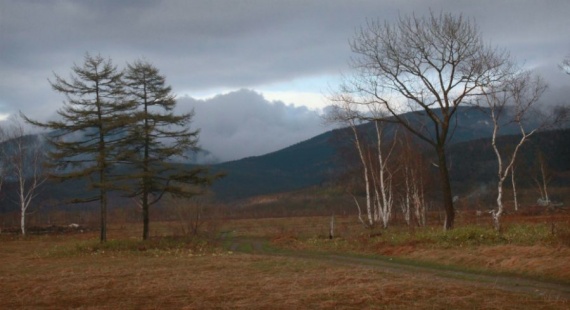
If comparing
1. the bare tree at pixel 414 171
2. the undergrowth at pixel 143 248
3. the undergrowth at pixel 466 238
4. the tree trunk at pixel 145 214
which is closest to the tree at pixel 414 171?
the bare tree at pixel 414 171

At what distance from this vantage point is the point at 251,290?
551 inches

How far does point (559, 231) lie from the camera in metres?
21.9

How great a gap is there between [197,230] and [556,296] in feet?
106

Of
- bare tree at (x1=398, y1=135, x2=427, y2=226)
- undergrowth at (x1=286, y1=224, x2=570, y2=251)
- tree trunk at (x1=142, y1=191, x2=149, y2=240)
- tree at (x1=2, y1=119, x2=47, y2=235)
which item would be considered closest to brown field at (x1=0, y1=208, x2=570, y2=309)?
undergrowth at (x1=286, y1=224, x2=570, y2=251)

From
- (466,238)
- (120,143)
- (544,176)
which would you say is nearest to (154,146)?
(120,143)

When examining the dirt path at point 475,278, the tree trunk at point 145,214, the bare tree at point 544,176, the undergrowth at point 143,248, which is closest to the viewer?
the dirt path at point 475,278

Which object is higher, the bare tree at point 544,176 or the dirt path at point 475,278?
the bare tree at point 544,176

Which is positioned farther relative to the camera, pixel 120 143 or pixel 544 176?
pixel 544 176

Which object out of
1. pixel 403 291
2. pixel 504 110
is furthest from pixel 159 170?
pixel 403 291

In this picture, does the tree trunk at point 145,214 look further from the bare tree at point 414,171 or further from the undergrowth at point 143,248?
the bare tree at point 414,171

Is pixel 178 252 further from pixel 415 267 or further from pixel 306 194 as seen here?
pixel 306 194

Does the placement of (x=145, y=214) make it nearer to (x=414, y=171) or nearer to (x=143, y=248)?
(x=143, y=248)

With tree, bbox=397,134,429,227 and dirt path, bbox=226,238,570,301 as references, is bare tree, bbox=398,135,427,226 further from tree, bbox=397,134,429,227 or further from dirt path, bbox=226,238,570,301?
dirt path, bbox=226,238,570,301

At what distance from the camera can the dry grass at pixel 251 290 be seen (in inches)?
461
